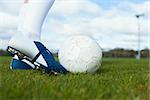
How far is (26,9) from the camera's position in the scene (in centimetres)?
594

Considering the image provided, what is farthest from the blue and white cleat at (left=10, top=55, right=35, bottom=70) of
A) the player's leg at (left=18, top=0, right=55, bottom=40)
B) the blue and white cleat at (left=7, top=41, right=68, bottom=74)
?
the player's leg at (left=18, top=0, right=55, bottom=40)

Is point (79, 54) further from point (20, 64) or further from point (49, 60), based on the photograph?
point (20, 64)

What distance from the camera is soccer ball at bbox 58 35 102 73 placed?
19.5ft

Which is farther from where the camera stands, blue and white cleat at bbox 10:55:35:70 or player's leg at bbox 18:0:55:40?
blue and white cleat at bbox 10:55:35:70

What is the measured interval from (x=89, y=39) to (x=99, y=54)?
0.95 feet

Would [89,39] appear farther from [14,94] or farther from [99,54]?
[14,94]

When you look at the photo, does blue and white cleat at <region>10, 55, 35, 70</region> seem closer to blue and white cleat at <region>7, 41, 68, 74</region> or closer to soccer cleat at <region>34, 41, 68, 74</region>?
blue and white cleat at <region>7, 41, 68, 74</region>

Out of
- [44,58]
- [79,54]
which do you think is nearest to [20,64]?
[44,58]

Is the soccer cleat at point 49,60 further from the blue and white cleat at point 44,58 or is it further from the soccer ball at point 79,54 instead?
the soccer ball at point 79,54

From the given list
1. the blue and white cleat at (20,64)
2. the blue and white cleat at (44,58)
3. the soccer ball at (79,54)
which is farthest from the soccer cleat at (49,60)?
the blue and white cleat at (20,64)

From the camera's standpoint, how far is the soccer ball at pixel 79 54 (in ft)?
19.5

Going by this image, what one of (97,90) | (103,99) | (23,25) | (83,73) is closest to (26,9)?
(23,25)

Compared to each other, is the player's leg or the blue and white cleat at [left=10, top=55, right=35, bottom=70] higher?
the player's leg

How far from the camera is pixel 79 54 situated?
5949mm
